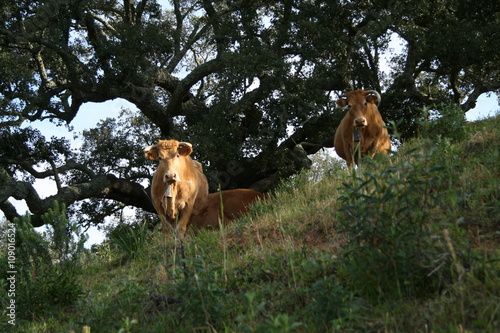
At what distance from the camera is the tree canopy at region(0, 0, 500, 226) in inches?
683

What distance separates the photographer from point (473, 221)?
484cm

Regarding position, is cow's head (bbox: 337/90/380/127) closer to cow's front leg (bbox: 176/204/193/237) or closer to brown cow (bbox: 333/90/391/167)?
brown cow (bbox: 333/90/391/167)

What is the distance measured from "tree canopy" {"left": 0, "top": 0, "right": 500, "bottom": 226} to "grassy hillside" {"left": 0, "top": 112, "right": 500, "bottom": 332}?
10.3 metres

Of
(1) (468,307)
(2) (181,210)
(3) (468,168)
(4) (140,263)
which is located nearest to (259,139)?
(2) (181,210)

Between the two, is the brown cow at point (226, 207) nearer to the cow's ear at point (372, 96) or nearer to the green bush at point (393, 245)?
the cow's ear at point (372, 96)

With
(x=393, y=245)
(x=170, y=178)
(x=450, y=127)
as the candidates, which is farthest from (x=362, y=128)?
(x=393, y=245)

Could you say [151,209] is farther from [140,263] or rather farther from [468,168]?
[468,168]

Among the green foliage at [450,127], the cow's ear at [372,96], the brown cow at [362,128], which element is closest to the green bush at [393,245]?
the green foliage at [450,127]

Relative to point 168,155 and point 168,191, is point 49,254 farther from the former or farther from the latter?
point 168,155

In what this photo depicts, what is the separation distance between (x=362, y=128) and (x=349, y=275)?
6670 mm

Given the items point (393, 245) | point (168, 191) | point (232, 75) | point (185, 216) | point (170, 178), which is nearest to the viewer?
point (393, 245)

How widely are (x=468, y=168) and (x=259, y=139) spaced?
1168cm

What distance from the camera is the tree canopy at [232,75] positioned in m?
17.4

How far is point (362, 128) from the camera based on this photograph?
10656 mm
